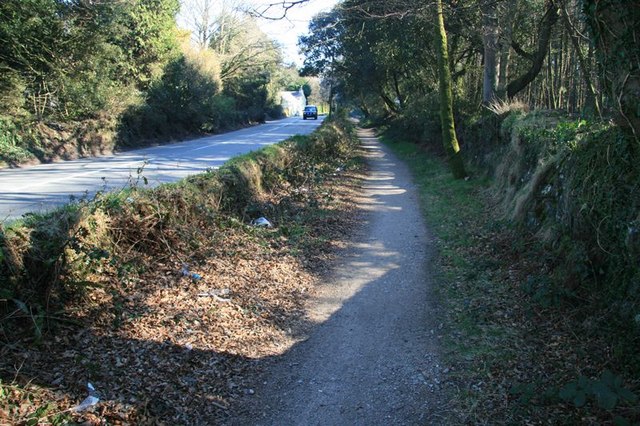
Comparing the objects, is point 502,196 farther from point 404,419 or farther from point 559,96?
point 559,96

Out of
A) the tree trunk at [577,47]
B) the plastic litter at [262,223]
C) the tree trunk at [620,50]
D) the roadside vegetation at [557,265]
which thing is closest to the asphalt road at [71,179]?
the plastic litter at [262,223]

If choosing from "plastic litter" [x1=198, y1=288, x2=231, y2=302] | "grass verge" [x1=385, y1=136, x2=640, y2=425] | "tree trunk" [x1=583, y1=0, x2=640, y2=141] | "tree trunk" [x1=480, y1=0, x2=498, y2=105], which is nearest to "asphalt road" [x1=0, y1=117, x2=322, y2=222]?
"plastic litter" [x1=198, y1=288, x2=231, y2=302]

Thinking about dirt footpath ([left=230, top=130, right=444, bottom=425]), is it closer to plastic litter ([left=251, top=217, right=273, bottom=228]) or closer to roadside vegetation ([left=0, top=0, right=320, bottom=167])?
plastic litter ([left=251, top=217, right=273, bottom=228])

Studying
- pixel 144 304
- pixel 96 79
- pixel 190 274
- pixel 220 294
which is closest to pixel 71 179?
pixel 190 274

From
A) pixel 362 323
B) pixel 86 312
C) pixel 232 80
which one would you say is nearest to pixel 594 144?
pixel 362 323

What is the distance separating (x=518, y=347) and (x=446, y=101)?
35.9 feet

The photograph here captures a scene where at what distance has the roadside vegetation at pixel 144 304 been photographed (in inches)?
147

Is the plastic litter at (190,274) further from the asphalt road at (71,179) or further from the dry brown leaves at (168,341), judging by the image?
the asphalt road at (71,179)

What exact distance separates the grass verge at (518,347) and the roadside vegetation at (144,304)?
202 centimetres

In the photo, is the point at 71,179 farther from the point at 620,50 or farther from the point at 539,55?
the point at 539,55

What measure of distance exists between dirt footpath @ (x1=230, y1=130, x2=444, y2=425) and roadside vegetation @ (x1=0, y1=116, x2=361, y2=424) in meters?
0.33

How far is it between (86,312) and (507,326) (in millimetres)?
4539

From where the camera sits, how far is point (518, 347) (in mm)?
4809

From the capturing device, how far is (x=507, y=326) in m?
5.30
